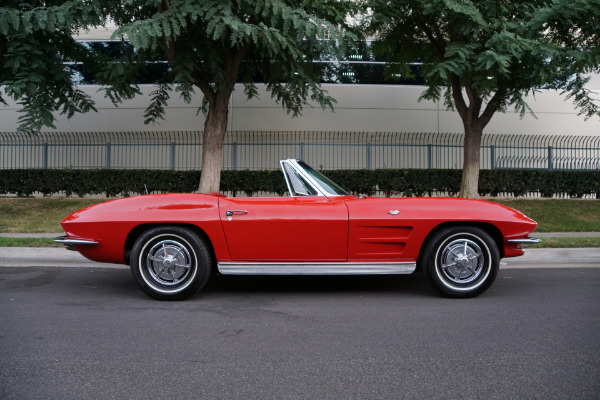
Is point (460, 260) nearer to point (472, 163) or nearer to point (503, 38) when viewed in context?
point (503, 38)

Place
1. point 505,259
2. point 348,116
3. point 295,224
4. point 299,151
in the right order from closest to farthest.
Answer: point 295,224, point 505,259, point 299,151, point 348,116

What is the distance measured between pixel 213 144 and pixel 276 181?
82.2 inches

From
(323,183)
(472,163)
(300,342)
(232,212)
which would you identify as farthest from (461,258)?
→ (472,163)

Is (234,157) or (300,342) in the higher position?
(234,157)

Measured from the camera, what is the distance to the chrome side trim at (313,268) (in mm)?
5176

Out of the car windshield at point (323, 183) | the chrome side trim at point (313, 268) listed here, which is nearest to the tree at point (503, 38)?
the car windshield at point (323, 183)

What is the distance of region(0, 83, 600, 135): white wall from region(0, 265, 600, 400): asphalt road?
11895mm

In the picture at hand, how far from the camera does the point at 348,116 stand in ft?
57.8

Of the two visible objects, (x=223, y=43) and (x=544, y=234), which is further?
(x=223, y=43)

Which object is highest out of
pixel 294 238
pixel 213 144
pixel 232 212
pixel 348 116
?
pixel 348 116

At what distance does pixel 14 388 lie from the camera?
2967mm

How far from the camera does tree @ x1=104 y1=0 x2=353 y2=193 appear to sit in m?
9.52

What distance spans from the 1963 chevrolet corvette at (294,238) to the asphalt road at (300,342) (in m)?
0.30

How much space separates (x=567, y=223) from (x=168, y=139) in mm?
11556
